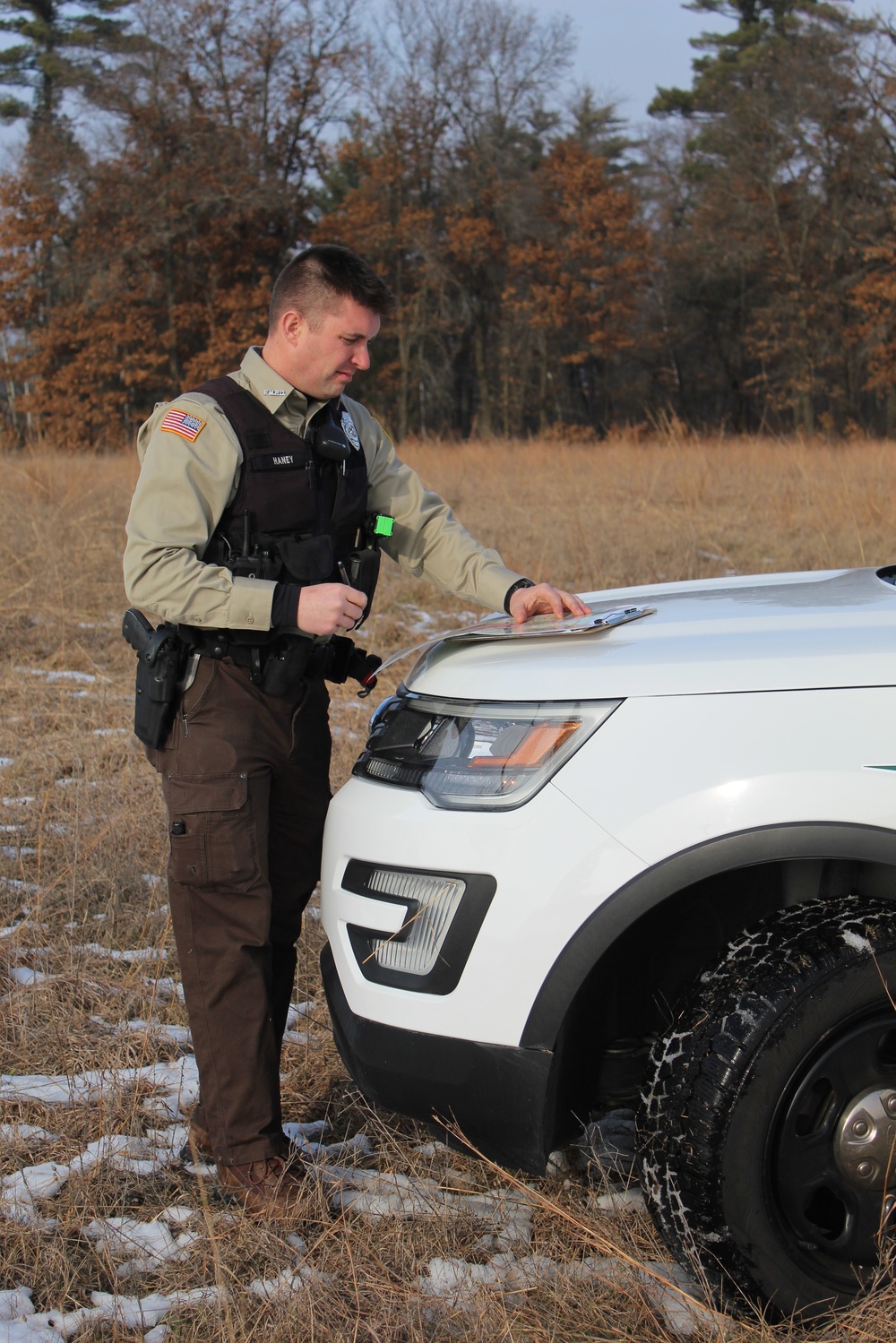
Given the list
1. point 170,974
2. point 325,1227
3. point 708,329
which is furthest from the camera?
point 708,329

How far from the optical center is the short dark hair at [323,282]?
2.32 metres

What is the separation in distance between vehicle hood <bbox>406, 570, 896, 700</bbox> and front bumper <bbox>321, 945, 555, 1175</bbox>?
568 mm

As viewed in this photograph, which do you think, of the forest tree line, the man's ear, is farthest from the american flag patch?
the forest tree line

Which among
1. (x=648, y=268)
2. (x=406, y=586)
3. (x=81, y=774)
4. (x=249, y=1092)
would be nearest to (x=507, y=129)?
(x=648, y=268)

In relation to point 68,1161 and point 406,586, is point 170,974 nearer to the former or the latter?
point 68,1161

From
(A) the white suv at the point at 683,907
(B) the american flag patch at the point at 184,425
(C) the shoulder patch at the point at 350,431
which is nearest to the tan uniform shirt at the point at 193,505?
(B) the american flag patch at the point at 184,425

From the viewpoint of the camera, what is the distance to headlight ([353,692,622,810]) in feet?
5.81

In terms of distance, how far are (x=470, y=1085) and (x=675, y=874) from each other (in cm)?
48

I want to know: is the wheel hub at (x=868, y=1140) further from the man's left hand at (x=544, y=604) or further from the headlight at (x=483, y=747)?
the man's left hand at (x=544, y=604)

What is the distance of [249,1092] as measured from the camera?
2.25 metres

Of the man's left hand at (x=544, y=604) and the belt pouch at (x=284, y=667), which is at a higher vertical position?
the man's left hand at (x=544, y=604)

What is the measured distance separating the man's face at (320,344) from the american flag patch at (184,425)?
244 millimetres

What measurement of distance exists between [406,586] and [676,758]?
643cm

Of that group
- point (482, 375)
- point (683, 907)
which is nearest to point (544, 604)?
point (683, 907)
